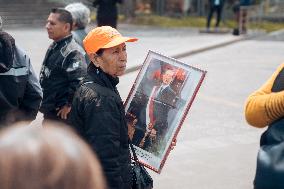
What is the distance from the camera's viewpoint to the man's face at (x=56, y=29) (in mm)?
5070

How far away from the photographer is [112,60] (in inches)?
134

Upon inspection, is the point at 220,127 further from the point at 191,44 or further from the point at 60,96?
the point at 191,44

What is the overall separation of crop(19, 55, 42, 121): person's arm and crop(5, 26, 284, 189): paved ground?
7.42 ft

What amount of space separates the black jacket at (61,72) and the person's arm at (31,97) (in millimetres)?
952

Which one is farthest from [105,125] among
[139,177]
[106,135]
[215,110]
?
[215,110]

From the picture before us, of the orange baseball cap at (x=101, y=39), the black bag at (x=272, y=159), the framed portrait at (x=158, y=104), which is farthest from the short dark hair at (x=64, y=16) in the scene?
the black bag at (x=272, y=159)

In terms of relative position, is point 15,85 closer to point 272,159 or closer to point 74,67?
point 74,67

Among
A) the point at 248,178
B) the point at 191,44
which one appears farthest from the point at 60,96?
the point at 191,44

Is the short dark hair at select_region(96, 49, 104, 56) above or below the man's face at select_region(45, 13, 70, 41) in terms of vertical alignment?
above

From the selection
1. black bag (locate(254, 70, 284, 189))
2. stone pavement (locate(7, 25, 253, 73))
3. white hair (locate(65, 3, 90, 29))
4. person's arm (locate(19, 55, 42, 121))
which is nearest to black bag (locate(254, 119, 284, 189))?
black bag (locate(254, 70, 284, 189))

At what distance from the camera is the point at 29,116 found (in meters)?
4.00

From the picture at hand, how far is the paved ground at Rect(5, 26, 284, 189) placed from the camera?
632 cm

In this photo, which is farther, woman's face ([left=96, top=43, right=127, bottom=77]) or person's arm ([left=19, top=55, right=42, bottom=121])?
person's arm ([left=19, top=55, right=42, bottom=121])

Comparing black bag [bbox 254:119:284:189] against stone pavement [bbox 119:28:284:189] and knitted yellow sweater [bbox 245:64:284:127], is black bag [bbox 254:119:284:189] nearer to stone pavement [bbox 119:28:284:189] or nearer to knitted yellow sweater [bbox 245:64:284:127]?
knitted yellow sweater [bbox 245:64:284:127]
